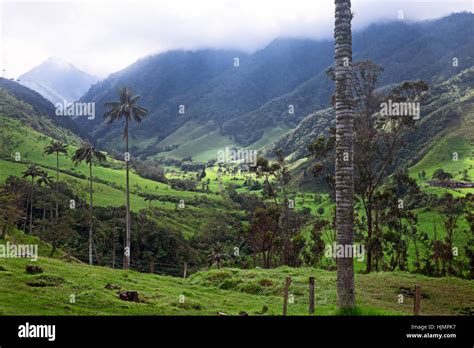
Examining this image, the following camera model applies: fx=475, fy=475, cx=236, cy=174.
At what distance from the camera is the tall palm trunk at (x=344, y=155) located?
13.5 m

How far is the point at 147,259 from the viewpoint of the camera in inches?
3233

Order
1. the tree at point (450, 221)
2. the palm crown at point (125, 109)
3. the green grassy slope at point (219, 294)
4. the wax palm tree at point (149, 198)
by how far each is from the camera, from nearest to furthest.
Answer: the green grassy slope at point (219, 294), the palm crown at point (125, 109), the tree at point (450, 221), the wax palm tree at point (149, 198)

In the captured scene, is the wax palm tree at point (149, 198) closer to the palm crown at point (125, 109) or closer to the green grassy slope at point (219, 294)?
the palm crown at point (125, 109)

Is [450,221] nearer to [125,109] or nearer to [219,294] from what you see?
[219,294]

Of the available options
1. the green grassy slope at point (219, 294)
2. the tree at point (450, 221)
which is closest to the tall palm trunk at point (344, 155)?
the green grassy slope at point (219, 294)

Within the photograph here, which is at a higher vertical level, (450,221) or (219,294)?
(450,221)

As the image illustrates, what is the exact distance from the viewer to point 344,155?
44.4ft

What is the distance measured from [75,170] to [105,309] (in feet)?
413

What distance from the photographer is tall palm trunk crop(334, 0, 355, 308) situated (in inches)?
532

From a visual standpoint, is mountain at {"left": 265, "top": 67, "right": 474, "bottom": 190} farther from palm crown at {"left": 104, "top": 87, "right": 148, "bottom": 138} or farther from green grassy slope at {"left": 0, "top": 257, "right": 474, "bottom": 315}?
green grassy slope at {"left": 0, "top": 257, "right": 474, "bottom": 315}

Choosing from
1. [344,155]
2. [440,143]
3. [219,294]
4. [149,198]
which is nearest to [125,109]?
[219,294]

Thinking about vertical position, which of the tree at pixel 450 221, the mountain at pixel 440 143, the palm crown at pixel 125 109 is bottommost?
the tree at pixel 450 221
